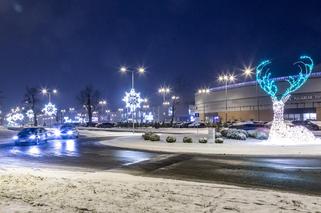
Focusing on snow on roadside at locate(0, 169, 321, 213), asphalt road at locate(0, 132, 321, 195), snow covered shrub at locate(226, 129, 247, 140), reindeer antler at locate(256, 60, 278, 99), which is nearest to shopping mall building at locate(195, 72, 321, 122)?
snow covered shrub at locate(226, 129, 247, 140)

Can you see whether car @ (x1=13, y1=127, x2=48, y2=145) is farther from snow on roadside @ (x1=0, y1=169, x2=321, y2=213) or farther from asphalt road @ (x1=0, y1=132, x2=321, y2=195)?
snow on roadside @ (x1=0, y1=169, x2=321, y2=213)

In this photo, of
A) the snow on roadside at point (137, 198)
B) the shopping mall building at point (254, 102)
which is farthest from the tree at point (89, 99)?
the snow on roadside at point (137, 198)

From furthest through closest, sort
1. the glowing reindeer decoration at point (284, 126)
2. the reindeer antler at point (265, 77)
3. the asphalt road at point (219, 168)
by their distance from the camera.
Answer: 1. the reindeer antler at point (265, 77)
2. the glowing reindeer decoration at point (284, 126)
3. the asphalt road at point (219, 168)

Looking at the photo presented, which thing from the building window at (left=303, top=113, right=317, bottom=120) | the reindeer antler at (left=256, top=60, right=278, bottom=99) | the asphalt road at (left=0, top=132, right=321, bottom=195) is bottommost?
the asphalt road at (left=0, top=132, right=321, bottom=195)

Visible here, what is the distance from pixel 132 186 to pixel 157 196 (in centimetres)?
191

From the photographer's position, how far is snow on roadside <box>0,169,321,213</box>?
931cm

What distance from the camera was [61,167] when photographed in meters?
19.7

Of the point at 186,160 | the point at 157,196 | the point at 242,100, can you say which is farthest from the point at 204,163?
the point at 242,100

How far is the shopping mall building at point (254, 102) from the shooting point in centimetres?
9238

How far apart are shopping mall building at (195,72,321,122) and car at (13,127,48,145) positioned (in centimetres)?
4433

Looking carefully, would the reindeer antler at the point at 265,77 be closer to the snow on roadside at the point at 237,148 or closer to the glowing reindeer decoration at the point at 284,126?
the glowing reindeer decoration at the point at 284,126

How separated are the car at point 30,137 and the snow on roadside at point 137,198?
82.3ft

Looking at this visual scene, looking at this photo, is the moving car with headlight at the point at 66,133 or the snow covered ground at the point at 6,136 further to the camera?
the moving car with headlight at the point at 66,133

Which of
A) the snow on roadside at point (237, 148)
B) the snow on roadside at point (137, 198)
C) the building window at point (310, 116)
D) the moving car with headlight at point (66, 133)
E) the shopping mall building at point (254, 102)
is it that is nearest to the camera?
Result: the snow on roadside at point (137, 198)
